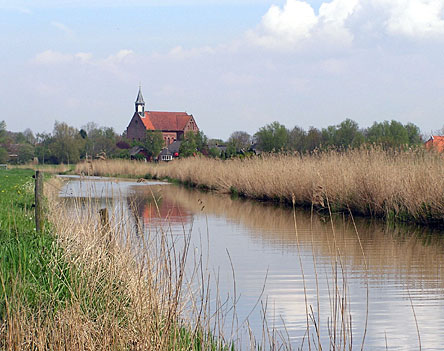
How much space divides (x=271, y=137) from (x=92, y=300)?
51.6m

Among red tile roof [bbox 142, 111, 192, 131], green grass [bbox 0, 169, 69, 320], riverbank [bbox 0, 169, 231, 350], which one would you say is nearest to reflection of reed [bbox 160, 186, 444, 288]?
riverbank [bbox 0, 169, 231, 350]

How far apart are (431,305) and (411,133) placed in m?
49.0

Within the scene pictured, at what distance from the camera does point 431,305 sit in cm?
689

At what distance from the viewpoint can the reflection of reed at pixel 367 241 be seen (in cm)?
895

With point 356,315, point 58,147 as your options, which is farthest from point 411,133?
point 356,315

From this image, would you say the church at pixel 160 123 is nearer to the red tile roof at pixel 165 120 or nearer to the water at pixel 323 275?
the red tile roof at pixel 165 120

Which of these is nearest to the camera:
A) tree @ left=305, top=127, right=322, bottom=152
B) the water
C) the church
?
the water

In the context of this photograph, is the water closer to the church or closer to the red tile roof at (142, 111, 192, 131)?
the church

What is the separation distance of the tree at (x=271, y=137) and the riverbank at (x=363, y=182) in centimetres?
3039

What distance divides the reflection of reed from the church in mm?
A: 93029

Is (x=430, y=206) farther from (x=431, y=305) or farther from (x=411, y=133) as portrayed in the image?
(x=411, y=133)

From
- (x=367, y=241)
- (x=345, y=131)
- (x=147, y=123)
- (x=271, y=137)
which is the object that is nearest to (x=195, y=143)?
(x=271, y=137)

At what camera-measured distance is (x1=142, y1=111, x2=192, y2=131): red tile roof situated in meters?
112

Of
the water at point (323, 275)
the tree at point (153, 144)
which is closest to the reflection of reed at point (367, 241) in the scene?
the water at point (323, 275)
